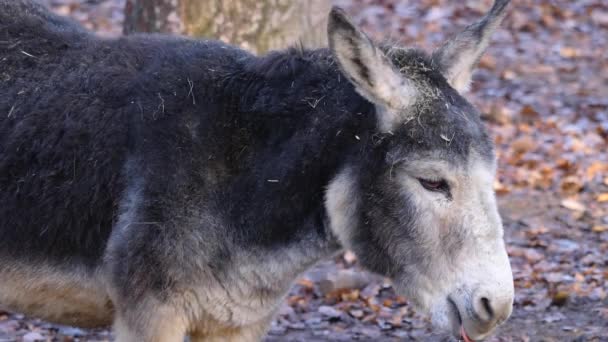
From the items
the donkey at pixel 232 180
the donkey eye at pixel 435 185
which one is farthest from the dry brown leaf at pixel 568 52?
the donkey eye at pixel 435 185

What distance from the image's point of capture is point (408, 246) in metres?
4.19

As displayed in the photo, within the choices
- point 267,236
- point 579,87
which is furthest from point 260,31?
point 579,87

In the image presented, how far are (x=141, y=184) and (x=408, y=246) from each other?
128 centimetres

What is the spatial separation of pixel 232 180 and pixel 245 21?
2549 mm

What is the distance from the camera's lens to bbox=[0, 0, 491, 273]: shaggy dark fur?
4336 millimetres

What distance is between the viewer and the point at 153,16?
6.93 metres

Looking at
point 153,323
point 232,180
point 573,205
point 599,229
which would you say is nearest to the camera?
point 153,323

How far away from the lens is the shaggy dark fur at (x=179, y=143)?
4336 millimetres

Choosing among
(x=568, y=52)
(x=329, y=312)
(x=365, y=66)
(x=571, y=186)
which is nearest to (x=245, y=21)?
(x=329, y=312)

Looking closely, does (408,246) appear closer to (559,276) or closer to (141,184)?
(141,184)

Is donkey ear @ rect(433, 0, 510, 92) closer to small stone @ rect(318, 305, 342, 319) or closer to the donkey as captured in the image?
the donkey

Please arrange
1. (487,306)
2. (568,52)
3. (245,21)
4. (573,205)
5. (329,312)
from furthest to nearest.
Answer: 1. (568,52)
2. (573,205)
3. (245,21)
4. (329,312)
5. (487,306)

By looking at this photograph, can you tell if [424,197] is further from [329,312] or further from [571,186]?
[571,186]

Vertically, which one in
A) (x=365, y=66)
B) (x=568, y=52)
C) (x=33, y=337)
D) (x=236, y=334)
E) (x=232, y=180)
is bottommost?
(x=33, y=337)
